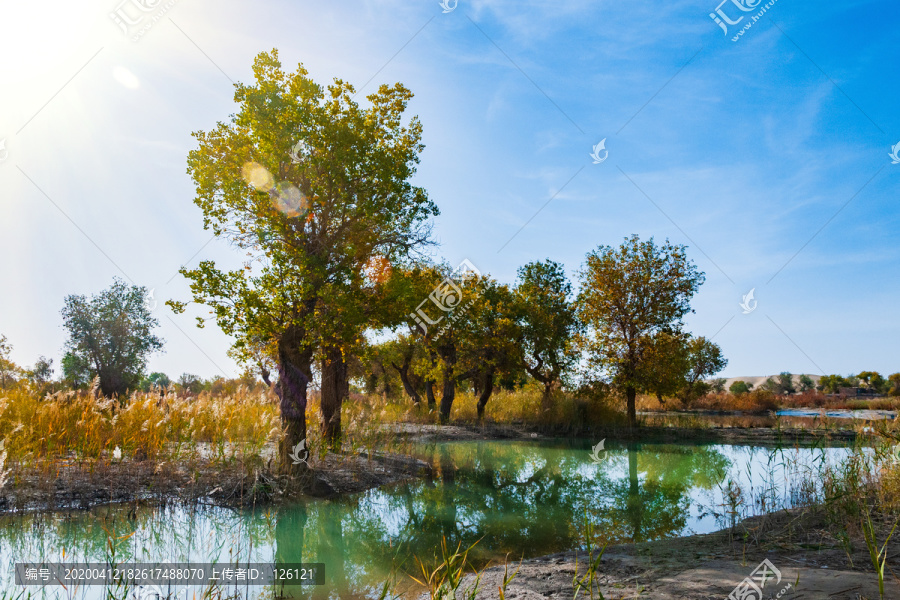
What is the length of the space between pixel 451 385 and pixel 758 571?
2222 cm

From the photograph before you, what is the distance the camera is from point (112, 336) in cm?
3762

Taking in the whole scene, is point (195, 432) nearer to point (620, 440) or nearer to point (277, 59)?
point (277, 59)

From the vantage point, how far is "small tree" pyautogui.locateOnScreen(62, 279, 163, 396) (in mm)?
36875

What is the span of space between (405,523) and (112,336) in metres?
37.3

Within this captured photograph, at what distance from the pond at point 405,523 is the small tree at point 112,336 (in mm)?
33541

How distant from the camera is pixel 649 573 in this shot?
5.59 m

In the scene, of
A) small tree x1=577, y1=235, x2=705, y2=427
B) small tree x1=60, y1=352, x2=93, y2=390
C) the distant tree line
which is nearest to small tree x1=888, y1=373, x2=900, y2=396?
the distant tree line

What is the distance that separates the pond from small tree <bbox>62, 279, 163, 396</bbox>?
33.5 meters

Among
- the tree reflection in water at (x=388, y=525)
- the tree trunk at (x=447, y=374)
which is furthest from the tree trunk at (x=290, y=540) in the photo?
the tree trunk at (x=447, y=374)

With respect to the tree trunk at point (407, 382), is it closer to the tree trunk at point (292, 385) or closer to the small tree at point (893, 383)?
the tree trunk at point (292, 385)

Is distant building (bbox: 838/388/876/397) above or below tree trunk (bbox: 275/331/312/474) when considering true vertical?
below

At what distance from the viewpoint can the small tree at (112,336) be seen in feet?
121

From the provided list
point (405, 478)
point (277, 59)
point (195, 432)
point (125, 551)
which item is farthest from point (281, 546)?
point (277, 59)

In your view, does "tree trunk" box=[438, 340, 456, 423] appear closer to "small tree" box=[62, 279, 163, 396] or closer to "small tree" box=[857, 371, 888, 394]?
"small tree" box=[62, 279, 163, 396]
